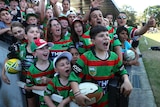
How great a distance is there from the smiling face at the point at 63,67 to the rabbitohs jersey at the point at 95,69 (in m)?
0.24

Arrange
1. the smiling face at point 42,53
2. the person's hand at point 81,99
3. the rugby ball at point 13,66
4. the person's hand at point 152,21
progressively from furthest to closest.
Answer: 1. the rugby ball at point 13,66
2. the person's hand at point 152,21
3. the smiling face at point 42,53
4. the person's hand at point 81,99

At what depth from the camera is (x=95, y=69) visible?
102 inches

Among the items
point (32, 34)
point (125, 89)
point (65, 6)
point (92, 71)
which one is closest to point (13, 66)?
point (32, 34)

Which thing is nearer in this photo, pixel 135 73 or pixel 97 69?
pixel 97 69

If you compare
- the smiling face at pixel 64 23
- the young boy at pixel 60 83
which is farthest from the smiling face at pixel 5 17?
the young boy at pixel 60 83

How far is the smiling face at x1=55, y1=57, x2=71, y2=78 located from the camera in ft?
9.30

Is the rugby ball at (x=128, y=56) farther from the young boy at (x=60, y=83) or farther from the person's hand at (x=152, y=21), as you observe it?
the young boy at (x=60, y=83)

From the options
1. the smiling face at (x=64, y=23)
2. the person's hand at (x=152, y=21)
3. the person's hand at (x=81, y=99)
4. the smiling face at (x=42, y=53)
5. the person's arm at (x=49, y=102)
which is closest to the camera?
the person's hand at (x=81, y=99)

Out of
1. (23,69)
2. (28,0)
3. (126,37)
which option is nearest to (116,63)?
(126,37)

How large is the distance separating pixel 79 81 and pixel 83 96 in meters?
0.30

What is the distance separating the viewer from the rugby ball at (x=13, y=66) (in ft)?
11.2

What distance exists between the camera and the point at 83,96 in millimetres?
2330

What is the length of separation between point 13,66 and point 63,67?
1016 mm

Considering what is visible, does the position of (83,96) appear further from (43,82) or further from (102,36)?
(43,82)
